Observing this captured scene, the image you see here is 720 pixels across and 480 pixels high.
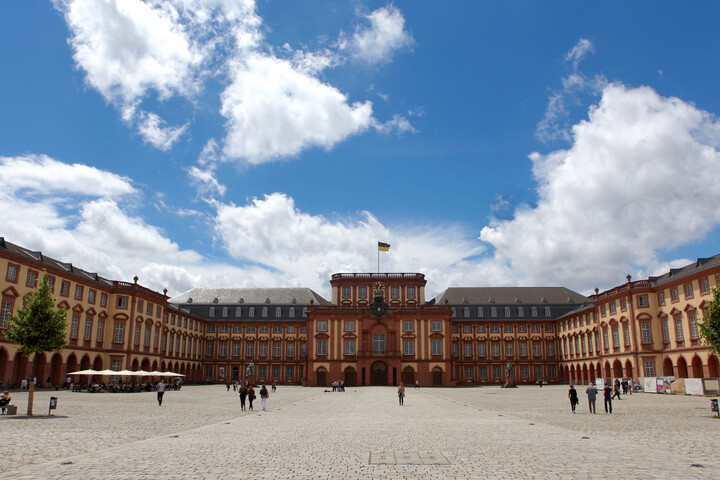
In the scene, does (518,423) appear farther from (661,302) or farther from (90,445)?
(661,302)

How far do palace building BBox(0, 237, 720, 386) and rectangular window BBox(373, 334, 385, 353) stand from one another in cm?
15

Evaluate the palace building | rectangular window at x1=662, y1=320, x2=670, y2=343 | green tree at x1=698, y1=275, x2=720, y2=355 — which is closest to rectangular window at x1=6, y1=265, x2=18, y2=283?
the palace building

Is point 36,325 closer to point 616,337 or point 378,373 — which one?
point 616,337

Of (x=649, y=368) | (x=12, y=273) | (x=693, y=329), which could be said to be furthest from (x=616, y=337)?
(x=12, y=273)

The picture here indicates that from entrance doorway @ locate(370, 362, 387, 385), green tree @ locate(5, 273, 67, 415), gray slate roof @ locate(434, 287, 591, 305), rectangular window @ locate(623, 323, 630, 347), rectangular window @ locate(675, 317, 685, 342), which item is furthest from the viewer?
gray slate roof @ locate(434, 287, 591, 305)

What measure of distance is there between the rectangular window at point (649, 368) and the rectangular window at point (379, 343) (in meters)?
36.8

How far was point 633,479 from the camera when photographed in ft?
35.4

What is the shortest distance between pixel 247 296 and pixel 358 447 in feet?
284

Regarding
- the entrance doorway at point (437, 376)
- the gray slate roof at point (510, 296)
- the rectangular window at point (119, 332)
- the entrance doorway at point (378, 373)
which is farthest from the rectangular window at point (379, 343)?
the rectangular window at point (119, 332)

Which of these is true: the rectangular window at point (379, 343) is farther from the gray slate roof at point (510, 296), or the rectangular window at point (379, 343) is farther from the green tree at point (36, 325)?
the green tree at point (36, 325)

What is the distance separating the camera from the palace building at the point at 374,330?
185 feet

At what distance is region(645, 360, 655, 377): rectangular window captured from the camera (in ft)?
197

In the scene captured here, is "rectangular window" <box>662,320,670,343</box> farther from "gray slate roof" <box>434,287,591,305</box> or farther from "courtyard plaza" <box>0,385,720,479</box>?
"courtyard plaza" <box>0,385,720,479</box>

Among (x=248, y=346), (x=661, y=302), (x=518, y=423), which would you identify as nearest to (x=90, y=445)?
(x=518, y=423)
